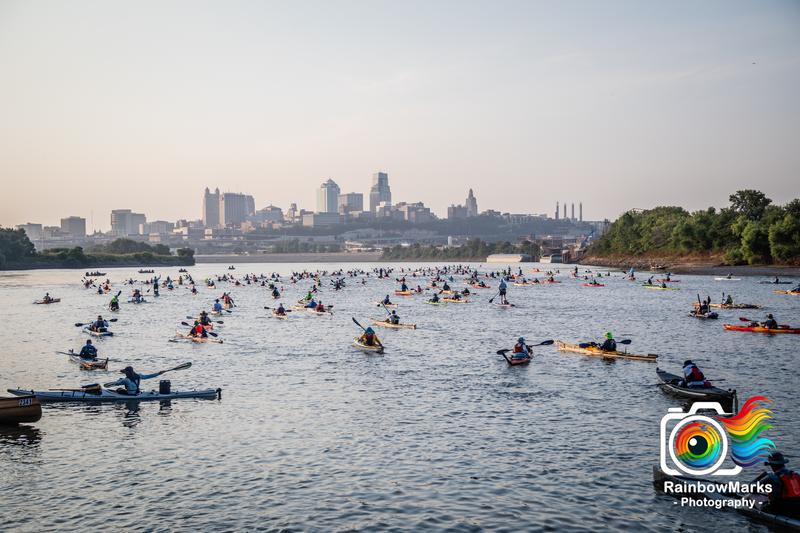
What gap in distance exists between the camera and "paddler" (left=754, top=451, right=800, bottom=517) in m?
18.5

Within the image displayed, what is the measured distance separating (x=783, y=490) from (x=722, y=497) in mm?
2364

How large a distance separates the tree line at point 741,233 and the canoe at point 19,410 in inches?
5395

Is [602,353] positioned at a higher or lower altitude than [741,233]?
lower

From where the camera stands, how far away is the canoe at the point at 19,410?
29.1m

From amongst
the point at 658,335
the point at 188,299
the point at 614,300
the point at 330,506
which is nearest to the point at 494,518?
the point at 330,506

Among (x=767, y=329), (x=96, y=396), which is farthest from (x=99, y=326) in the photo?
(x=767, y=329)

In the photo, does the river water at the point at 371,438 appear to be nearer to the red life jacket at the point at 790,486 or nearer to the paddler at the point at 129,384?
the paddler at the point at 129,384

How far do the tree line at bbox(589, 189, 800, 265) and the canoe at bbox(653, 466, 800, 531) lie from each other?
425 feet

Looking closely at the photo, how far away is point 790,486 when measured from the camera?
1856 centimetres

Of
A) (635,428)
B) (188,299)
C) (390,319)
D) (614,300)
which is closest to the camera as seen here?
(635,428)

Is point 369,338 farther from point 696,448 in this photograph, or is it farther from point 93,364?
point 696,448

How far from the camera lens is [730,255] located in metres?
152

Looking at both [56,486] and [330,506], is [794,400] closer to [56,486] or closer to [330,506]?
[330,506]

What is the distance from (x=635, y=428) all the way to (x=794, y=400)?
9.79 metres
